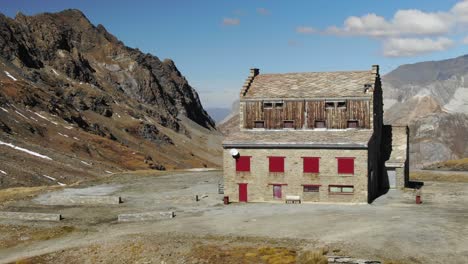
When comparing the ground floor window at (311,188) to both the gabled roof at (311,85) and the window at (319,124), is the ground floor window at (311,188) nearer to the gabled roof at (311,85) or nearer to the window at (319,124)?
the window at (319,124)

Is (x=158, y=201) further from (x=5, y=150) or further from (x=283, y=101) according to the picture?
(x=5, y=150)

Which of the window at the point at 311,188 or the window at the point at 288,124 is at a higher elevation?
the window at the point at 288,124

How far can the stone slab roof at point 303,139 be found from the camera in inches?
1885

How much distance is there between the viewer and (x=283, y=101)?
175 feet

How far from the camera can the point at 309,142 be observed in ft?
160

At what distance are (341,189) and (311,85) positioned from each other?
38.5 ft

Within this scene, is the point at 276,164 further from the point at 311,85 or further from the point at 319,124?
the point at 311,85

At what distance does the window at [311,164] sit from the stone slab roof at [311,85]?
6.91m

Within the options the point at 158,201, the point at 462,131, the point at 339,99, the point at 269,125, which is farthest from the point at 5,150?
the point at 462,131

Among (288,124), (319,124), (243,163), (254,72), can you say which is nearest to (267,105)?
(288,124)

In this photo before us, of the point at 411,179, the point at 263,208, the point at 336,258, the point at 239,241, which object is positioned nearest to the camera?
the point at 336,258

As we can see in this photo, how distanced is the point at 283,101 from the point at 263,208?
39.0 feet

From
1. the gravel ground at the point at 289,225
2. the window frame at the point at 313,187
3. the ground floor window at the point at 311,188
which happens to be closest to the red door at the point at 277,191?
the gravel ground at the point at 289,225

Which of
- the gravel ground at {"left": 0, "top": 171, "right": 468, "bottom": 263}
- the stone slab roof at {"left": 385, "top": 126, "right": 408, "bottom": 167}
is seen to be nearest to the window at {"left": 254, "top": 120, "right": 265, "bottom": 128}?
the gravel ground at {"left": 0, "top": 171, "right": 468, "bottom": 263}
